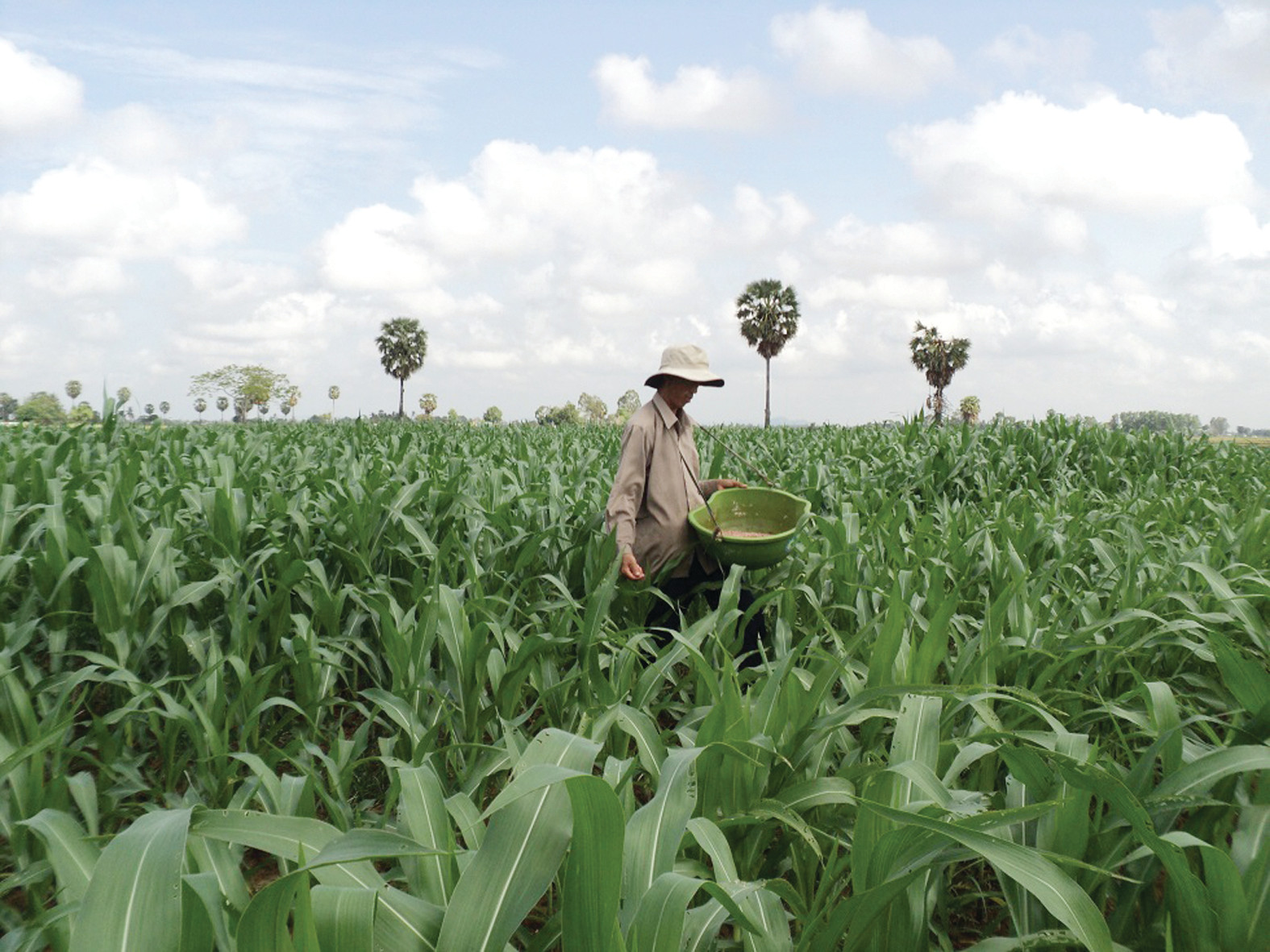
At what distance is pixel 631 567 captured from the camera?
351cm

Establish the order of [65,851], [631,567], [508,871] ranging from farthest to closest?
[631,567] → [65,851] → [508,871]

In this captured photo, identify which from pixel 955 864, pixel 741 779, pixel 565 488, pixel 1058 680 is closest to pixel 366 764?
pixel 741 779

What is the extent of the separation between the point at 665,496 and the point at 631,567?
0.42 m

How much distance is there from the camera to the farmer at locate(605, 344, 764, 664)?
11.8ft

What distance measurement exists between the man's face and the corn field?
0.74 metres

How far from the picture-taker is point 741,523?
416cm

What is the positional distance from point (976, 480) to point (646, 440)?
498 centimetres

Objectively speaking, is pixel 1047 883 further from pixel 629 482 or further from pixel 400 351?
pixel 400 351

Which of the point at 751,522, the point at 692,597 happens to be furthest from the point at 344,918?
the point at 751,522

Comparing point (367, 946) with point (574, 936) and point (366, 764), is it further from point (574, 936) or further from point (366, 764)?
point (366, 764)

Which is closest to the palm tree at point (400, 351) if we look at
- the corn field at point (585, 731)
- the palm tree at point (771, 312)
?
the palm tree at point (771, 312)

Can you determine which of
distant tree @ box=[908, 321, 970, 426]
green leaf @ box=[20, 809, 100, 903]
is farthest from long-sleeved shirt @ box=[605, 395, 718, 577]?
distant tree @ box=[908, 321, 970, 426]

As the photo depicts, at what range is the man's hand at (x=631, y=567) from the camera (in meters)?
3.50

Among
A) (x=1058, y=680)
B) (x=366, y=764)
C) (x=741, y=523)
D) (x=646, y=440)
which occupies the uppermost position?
(x=646, y=440)
